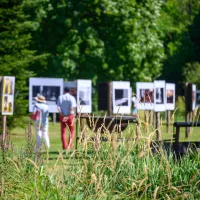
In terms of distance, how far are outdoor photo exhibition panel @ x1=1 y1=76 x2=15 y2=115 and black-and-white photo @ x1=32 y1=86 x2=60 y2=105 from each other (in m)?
7.38

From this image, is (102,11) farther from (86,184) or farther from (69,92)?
(86,184)

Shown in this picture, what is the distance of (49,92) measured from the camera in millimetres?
32125

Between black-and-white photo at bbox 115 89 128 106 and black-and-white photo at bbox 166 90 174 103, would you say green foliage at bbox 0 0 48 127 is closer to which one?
black-and-white photo at bbox 115 89 128 106

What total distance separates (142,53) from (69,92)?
2546 cm

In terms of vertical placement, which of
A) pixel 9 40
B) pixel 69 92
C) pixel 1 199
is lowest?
pixel 1 199

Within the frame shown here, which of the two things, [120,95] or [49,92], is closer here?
[49,92]

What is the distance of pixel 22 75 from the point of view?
108 feet

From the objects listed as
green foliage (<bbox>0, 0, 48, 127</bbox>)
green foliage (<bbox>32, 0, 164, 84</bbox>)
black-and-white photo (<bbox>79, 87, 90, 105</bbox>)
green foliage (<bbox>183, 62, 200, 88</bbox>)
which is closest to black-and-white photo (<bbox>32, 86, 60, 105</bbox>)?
green foliage (<bbox>0, 0, 48, 127</bbox>)

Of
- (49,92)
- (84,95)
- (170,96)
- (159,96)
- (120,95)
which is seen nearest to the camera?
(84,95)

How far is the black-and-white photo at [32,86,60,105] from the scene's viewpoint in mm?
31453

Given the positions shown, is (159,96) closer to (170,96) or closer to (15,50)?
(170,96)

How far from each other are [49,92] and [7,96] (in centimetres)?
877

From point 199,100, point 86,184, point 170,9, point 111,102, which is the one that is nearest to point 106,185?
point 86,184

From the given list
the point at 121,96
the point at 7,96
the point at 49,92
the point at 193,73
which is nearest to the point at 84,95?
the point at 49,92
